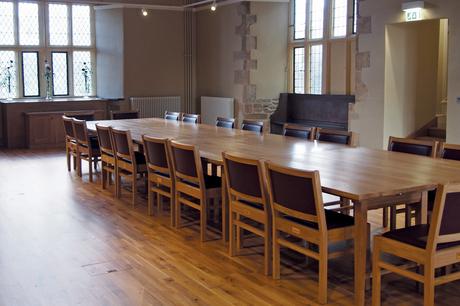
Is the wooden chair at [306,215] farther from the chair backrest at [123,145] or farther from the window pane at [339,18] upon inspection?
the window pane at [339,18]

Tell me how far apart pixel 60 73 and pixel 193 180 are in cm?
780

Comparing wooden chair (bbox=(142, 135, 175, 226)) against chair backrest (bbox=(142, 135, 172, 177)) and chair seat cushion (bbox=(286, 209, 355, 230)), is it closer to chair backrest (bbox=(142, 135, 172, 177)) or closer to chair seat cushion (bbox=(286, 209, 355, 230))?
chair backrest (bbox=(142, 135, 172, 177))

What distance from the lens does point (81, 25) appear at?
1184 cm

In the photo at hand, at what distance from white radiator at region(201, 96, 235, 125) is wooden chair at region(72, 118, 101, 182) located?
154 inches

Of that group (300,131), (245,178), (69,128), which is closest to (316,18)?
(300,131)

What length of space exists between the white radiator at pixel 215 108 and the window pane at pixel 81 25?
275 cm

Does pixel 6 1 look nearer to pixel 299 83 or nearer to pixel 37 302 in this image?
pixel 299 83

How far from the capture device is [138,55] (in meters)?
11.5

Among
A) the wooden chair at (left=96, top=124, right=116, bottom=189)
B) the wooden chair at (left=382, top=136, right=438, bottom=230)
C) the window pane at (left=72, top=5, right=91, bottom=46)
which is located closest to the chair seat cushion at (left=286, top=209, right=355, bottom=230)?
the wooden chair at (left=382, top=136, right=438, bottom=230)

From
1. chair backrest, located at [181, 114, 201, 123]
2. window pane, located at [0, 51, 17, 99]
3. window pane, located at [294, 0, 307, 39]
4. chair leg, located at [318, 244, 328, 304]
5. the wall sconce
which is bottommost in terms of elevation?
chair leg, located at [318, 244, 328, 304]

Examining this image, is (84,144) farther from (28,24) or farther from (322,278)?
(28,24)

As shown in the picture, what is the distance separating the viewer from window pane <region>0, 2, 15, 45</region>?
433 inches

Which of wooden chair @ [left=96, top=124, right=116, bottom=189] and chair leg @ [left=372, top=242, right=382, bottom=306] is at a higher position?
wooden chair @ [left=96, top=124, right=116, bottom=189]

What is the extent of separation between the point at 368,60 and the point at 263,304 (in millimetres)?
5718
